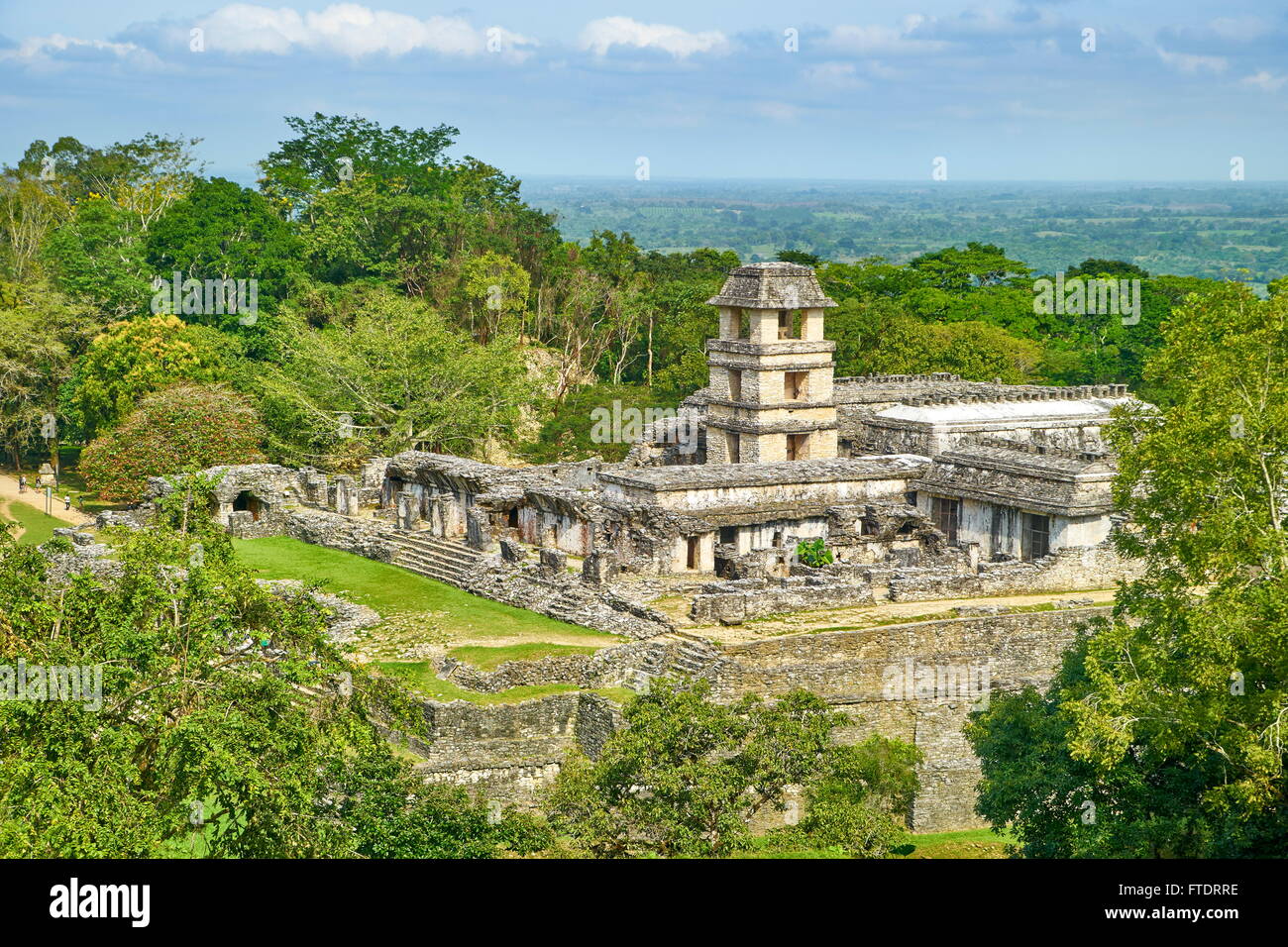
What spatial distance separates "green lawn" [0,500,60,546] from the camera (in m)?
47.8

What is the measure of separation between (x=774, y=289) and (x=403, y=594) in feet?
46.7

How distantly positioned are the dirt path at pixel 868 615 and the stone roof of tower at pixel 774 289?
12.3 m

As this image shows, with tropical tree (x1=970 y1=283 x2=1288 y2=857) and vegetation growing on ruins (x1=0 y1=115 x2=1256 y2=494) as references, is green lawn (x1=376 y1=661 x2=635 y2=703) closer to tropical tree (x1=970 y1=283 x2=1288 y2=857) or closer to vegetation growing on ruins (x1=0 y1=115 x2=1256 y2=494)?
tropical tree (x1=970 y1=283 x2=1288 y2=857)

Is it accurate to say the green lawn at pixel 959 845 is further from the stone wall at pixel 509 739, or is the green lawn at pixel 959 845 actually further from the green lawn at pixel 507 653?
the green lawn at pixel 507 653

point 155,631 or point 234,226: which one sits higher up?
point 234,226

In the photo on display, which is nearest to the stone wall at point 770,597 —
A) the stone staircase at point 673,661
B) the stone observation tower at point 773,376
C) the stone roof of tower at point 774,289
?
the stone staircase at point 673,661

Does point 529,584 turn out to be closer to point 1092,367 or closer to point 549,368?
point 549,368

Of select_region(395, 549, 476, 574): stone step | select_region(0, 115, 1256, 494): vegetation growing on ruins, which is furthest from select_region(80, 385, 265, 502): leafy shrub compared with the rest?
select_region(395, 549, 476, 574): stone step

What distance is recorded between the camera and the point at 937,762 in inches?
1222

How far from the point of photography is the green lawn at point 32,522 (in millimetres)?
47812

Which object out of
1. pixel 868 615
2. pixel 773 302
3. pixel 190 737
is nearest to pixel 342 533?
pixel 773 302
